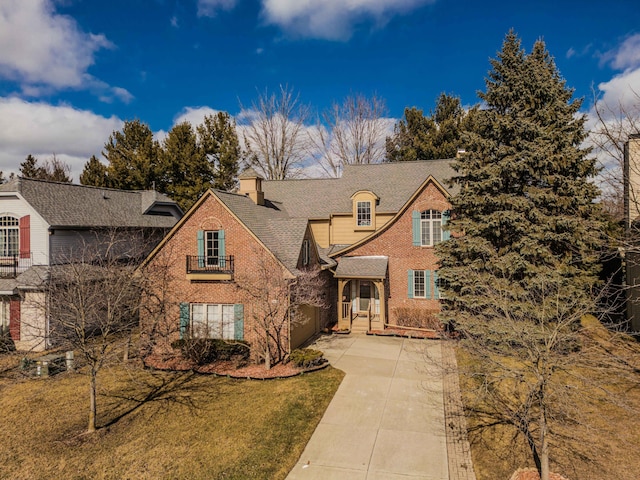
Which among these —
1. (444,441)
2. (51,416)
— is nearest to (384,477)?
(444,441)

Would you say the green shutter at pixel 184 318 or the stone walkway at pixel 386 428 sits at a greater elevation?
the green shutter at pixel 184 318

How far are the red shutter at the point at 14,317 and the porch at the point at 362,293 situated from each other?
15.9 m

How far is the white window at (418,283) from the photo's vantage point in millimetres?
21891

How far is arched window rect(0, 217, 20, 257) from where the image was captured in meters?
20.4

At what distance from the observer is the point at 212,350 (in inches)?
647

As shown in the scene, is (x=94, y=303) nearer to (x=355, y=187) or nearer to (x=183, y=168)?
(x=355, y=187)

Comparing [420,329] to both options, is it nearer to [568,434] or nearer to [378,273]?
[378,273]

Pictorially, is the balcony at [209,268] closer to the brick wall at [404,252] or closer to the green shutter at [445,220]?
the brick wall at [404,252]

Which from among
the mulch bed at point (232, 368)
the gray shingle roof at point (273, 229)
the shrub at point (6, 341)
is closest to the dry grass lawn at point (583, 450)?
the mulch bed at point (232, 368)

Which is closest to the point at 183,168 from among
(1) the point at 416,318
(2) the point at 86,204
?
(2) the point at 86,204

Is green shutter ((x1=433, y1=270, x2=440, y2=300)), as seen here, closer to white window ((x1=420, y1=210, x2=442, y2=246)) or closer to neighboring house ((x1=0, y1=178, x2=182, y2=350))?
white window ((x1=420, y1=210, x2=442, y2=246))

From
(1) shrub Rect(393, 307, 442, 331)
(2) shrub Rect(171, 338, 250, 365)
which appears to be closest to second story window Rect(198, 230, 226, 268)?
(2) shrub Rect(171, 338, 250, 365)

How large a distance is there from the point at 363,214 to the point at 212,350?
13447mm

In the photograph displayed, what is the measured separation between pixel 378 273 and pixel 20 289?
17669 millimetres
